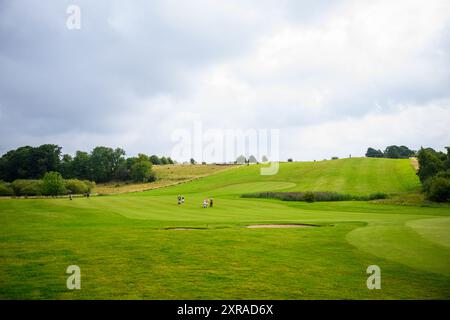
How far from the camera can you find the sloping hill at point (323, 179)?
75863 mm

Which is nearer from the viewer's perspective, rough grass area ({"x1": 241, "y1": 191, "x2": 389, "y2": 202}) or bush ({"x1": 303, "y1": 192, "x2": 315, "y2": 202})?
bush ({"x1": 303, "y1": 192, "x2": 315, "y2": 202})

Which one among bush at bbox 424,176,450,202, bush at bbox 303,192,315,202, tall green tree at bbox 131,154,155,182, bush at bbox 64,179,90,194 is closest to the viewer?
bush at bbox 424,176,450,202

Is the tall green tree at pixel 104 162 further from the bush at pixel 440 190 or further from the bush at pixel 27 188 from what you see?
the bush at pixel 440 190

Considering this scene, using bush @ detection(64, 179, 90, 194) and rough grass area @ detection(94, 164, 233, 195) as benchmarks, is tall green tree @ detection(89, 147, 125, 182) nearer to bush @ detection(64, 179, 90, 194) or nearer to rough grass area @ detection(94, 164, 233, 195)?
rough grass area @ detection(94, 164, 233, 195)

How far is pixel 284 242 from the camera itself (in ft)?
66.2

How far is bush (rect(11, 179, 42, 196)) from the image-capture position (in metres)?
85.8

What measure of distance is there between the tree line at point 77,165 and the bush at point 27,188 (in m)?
38.0

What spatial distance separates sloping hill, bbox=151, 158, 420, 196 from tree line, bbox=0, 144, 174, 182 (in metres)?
35.3

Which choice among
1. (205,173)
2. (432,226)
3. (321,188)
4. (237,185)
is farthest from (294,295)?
(205,173)

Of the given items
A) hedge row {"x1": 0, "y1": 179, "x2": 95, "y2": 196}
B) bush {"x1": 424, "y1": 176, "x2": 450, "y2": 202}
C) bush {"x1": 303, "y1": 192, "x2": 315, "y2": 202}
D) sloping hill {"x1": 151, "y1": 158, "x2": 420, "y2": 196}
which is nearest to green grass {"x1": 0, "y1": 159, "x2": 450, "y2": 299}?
bush {"x1": 424, "y1": 176, "x2": 450, "y2": 202}

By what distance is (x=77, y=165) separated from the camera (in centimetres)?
13388

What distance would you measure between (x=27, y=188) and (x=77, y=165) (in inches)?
1854

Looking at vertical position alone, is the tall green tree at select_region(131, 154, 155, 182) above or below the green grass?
above
